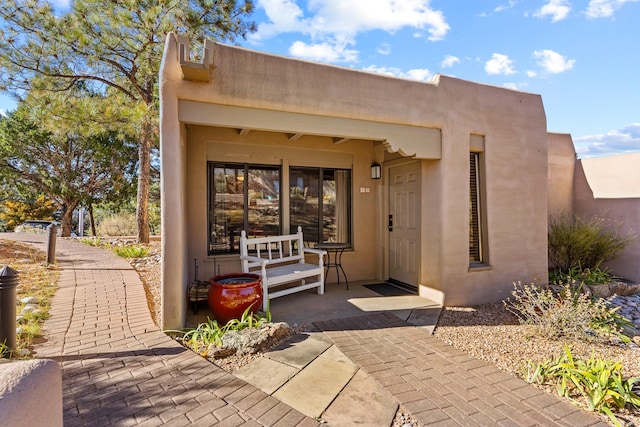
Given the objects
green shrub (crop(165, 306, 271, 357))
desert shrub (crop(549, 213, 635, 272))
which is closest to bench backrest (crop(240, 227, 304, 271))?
green shrub (crop(165, 306, 271, 357))

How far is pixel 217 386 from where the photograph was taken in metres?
2.73

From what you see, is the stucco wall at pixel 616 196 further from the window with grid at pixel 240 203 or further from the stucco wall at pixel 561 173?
the window with grid at pixel 240 203

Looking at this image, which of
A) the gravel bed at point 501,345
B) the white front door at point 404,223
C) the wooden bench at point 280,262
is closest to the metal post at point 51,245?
the gravel bed at point 501,345

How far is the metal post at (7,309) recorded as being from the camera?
3082mm

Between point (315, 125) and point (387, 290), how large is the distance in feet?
10.1

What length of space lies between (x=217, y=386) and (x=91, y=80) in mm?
8886

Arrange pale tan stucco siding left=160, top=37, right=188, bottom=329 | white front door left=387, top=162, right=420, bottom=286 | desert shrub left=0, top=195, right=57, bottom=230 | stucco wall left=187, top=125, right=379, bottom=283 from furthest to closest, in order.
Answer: desert shrub left=0, top=195, right=57, bottom=230
white front door left=387, top=162, right=420, bottom=286
stucco wall left=187, top=125, right=379, bottom=283
pale tan stucco siding left=160, top=37, right=188, bottom=329

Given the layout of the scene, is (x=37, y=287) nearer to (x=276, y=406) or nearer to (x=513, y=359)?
(x=276, y=406)

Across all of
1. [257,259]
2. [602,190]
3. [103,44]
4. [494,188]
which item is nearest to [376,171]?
[494,188]

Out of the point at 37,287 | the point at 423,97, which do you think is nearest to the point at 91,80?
the point at 37,287

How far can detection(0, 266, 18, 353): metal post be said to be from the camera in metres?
3.08

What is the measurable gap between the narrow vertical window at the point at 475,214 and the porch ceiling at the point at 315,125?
0.90 metres

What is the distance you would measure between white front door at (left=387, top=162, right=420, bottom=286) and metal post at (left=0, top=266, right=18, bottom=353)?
510cm

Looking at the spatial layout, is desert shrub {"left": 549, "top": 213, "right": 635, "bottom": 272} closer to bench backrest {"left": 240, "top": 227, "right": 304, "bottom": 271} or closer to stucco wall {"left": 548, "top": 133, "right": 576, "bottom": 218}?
stucco wall {"left": 548, "top": 133, "right": 576, "bottom": 218}
